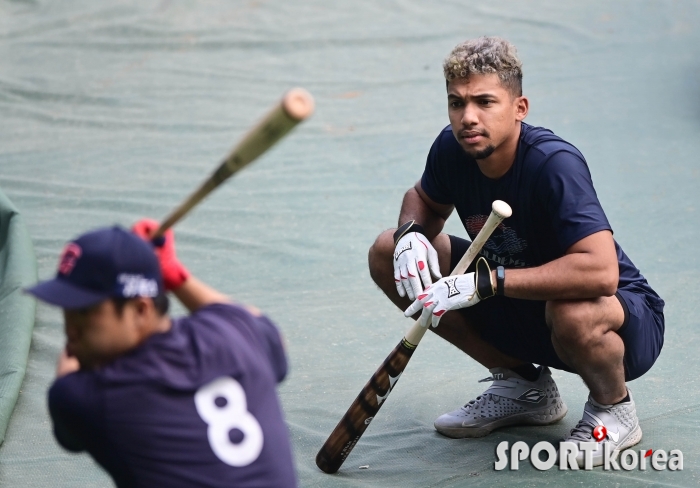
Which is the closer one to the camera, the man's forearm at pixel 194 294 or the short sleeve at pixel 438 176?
the man's forearm at pixel 194 294

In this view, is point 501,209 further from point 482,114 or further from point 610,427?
point 610,427

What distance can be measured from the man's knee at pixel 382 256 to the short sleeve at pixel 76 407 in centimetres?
130

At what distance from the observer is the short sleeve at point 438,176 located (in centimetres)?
262

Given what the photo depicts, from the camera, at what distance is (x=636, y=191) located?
4.20m

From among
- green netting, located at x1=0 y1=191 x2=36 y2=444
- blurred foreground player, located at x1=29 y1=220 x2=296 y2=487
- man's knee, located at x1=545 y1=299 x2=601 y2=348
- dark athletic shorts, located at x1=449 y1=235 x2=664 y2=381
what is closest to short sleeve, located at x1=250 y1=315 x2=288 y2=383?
blurred foreground player, located at x1=29 y1=220 x2=296 y2=487

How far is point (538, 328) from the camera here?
8.00ft

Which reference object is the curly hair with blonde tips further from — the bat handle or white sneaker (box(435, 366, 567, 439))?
white sneaker (box(435, 366, 567, 439))

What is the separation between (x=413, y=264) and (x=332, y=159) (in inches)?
92.2

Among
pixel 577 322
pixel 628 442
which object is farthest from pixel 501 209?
pixel 628 442

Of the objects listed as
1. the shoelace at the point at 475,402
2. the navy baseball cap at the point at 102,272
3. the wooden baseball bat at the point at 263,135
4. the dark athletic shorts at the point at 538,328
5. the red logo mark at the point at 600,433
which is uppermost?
the wooden baseball bat at the point at 263,135

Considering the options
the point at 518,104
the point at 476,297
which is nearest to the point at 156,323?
the point at 476,297

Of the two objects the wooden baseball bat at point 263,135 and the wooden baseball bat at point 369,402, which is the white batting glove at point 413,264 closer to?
the wooden baseball bat at point 369,402

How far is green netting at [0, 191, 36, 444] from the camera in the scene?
2750 mm

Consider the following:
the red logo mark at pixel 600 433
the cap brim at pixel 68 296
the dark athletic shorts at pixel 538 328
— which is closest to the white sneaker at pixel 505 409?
the dark athletic shorts at pixel 538 328
